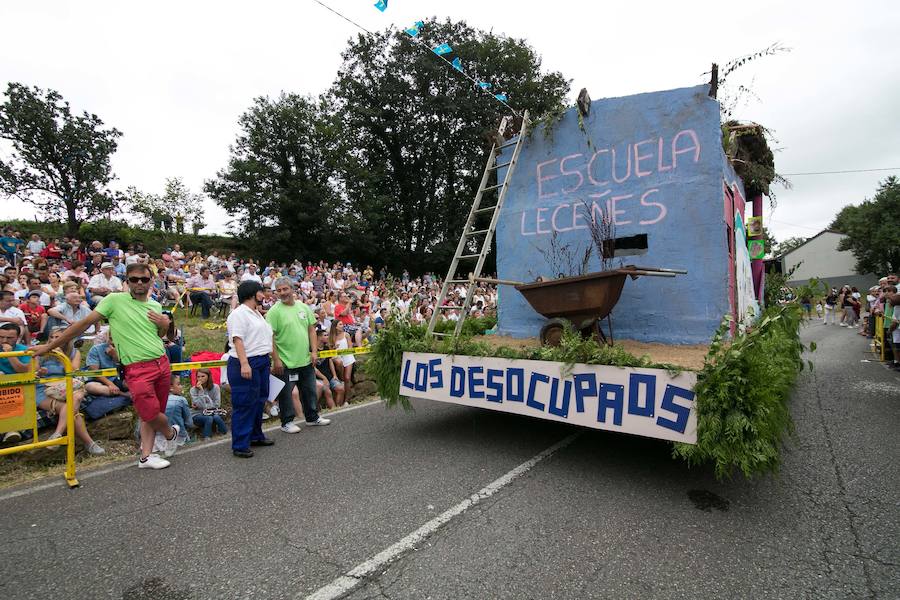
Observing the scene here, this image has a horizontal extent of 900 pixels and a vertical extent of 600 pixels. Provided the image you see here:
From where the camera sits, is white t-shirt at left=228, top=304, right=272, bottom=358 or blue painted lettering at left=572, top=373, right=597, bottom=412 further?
white t-shirt at left=228, top=304, right=272, bottom=358

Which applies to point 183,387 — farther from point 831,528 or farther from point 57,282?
point 831,528

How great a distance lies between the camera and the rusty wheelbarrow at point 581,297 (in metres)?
4.30

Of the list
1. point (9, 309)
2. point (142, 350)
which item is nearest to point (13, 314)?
point (9, 309)

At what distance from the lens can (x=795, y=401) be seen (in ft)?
20.9

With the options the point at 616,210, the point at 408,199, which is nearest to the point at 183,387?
the point at 616,210

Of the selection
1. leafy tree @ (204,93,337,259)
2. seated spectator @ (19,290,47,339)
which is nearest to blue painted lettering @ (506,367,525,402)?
seated spectator @ (19,290,47,339)

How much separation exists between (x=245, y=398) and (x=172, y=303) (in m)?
9.68

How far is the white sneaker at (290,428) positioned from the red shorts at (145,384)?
1355 mm

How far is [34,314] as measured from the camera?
24.2 feet

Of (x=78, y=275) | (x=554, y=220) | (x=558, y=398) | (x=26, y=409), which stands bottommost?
(x=26, y=409)

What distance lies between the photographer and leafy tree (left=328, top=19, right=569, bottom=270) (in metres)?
30.6

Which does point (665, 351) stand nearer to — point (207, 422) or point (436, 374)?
point (436, 374)

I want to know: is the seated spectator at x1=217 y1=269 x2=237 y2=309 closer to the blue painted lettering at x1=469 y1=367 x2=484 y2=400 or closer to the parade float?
the parade float

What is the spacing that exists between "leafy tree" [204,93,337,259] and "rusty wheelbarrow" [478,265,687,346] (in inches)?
987
